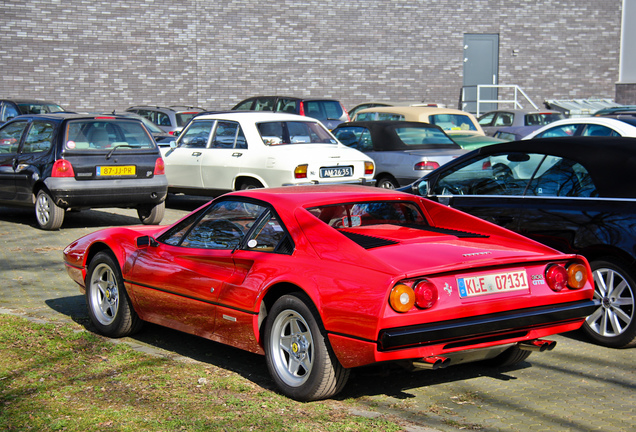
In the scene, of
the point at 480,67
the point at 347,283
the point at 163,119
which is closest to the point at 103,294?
the point at 347,283

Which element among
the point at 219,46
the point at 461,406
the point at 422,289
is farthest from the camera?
the point at 219,46

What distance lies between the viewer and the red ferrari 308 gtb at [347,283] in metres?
4.39

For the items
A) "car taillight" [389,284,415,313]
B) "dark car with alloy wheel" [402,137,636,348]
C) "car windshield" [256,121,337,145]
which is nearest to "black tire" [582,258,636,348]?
"dark car with alloy wheel" [402,137,636,348]

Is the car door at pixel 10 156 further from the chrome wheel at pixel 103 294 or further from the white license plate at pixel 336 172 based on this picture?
the chrome wheel at pixel 103 294

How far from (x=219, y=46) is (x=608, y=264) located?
25.3 m

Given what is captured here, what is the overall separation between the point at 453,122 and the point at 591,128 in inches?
223

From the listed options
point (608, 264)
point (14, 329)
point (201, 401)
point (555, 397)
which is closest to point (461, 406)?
point (555, 397)

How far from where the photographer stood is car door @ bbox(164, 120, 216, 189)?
43.4 ft

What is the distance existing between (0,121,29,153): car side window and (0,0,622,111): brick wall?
16.1m

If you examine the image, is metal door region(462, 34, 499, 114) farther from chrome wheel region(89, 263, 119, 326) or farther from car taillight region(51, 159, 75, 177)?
chrome wheel region(89, 263, 119, 326)

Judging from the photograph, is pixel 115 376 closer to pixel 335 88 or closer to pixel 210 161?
pixel 210 161

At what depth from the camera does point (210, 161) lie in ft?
42.4

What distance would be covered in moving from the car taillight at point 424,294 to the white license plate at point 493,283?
210mm

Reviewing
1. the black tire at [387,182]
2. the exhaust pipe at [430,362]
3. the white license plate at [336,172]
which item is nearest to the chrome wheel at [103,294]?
the exhaust pipe at [430,362]
